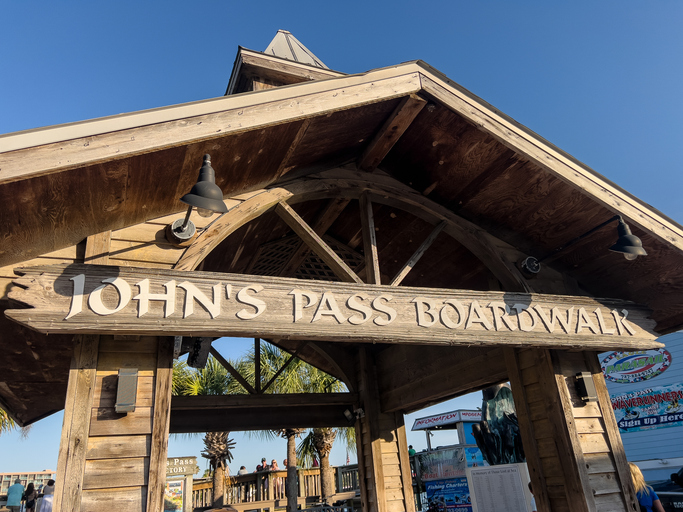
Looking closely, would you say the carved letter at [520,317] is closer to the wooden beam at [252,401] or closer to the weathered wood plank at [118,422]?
the weathered wood plank at [118,422]

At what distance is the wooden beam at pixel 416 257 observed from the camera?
4.86 meters

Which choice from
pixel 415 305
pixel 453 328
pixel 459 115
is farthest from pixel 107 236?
pixel 459 115

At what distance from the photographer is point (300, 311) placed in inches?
161

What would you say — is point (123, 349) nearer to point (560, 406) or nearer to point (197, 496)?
point (560, 406)

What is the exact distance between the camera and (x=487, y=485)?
781 centimetres

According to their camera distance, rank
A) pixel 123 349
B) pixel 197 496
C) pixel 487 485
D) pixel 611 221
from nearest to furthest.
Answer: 1. pixel 123 349
2. pixel 611 221
3. pixel 487 485
4. pixel 197 496


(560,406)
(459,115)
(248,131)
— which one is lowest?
(560,406)

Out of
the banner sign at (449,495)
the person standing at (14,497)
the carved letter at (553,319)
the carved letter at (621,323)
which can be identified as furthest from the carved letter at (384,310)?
the person standing at (14,497)

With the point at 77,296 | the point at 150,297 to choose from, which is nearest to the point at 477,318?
the point at 150,297

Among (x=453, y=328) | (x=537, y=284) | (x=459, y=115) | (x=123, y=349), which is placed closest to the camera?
(x=123, y=349)

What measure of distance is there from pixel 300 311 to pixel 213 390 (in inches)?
590

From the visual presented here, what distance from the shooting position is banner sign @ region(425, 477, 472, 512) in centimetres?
1202

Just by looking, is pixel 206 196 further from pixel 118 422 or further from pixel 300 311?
pixel 118 422

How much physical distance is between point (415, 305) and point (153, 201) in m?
2.48
